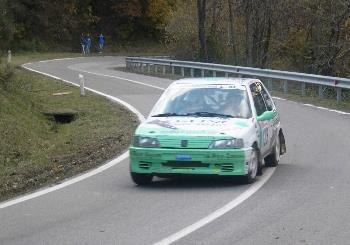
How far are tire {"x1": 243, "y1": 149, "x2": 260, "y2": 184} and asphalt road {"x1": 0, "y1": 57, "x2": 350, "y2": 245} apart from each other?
0.88 ft

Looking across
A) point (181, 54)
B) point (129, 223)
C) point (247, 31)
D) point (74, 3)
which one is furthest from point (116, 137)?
point (74, 3)

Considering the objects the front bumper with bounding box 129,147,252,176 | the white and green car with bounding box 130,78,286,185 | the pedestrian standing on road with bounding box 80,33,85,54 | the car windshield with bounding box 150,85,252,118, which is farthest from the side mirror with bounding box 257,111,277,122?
the pedestrian standing on road with bounding box 80,33,85,54

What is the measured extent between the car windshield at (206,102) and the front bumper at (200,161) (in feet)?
3.29

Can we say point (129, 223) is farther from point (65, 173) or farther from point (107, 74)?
point (107, 74)

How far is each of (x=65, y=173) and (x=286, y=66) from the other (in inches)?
1146

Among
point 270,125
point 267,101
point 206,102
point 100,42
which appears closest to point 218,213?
point 206,102

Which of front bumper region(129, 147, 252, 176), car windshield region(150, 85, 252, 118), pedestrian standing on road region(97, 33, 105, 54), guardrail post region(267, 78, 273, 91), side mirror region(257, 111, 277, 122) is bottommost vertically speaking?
pedestrian standing on road region(97, 33, 105, 54)

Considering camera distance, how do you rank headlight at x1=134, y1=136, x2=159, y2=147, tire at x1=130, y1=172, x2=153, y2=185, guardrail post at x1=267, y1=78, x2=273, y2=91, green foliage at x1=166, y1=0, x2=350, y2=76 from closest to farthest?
headlight at x1=134, y1=136, x2=159, y2=147 < tire at x1=130, y1=172, x2=153, y2=185 < guardrail post at x1=267, y1=78, x2=273, y2=91 < green foliage at x1=166, y1=0, x2=350, y2=76

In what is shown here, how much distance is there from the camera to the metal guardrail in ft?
81.6

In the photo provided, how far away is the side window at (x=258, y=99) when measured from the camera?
12.2m

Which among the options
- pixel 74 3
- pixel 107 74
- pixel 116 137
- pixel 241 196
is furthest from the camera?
pixel 74 3

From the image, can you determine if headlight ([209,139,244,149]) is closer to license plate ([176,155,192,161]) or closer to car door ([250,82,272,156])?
license plate ([176,155,192,161])

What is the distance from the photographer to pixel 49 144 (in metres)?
17.9

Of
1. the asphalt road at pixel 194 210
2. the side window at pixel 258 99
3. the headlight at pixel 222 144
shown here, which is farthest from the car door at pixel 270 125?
the headlight at pixel 222 144
